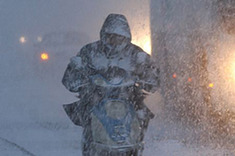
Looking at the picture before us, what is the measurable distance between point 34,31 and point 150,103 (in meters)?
17.6

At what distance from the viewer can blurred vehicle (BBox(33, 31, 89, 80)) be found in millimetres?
17469

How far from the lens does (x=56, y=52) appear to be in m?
17.6

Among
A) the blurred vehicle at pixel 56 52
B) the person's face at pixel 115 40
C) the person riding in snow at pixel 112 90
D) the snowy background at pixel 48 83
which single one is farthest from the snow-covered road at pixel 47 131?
the blurred vehicle at pixel 56 52

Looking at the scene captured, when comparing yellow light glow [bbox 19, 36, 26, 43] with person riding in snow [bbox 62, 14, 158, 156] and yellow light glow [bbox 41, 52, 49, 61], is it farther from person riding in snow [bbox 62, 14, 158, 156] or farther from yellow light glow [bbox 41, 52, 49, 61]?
person riding in snow [bbox 62, 14, 158, 156]

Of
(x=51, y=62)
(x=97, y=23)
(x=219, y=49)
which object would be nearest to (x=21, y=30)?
(x=97, y=23)

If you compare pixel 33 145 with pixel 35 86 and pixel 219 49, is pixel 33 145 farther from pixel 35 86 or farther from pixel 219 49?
pixel 35 86

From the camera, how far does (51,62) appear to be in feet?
59.7

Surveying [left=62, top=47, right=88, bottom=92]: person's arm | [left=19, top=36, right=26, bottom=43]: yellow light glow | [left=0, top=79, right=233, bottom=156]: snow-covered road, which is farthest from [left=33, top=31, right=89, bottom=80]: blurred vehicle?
[left=62, top=47, right=88, bottom=92]: person's arm

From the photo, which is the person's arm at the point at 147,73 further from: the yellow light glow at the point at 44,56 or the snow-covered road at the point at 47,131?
the yellow light glow at the point at 44,56

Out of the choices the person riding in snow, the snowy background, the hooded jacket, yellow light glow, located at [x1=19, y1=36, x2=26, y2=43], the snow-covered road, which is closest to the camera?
the person riding in snow

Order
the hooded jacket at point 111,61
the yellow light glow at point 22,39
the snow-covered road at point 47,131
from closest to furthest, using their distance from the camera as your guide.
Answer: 1. the hooded jacket at point 111,61
2. the snow-covered road at point 47,131
3. the yellow light glow at point 22,39

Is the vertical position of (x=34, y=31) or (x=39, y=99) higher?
(x=34, y=31)

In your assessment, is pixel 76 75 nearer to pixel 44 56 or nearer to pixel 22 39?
pixel 44 56

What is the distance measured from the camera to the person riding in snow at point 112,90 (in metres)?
3.02
